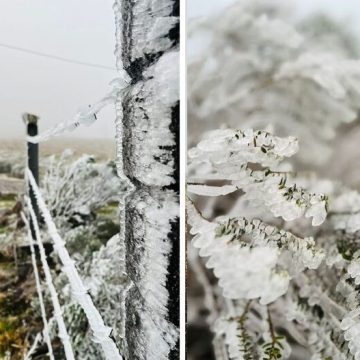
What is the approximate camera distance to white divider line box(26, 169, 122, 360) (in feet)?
4.93

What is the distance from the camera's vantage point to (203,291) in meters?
1.33

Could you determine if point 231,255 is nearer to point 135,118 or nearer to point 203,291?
point 203,291

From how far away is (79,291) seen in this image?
5.12 feet

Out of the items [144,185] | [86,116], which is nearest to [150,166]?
[144,185]

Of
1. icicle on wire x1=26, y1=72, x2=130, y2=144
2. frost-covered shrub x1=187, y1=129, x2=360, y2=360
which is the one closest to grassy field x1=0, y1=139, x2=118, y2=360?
icicle on wire x1=26, y1=72, x2=130, y2=144

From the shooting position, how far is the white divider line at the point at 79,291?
4.93ft

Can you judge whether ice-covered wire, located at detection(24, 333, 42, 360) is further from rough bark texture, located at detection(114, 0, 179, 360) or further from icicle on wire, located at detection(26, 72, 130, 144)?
icicle on wire, located at detection(26, 72, 130, 144)

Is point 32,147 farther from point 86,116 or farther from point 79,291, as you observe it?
point 79,291

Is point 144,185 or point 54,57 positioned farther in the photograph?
point 54,57

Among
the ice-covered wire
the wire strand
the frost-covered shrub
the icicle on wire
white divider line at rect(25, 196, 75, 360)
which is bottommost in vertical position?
the ice-covered wire

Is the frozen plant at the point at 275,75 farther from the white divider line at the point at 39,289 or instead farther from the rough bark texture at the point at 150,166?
the white divider line at the point at 39,289

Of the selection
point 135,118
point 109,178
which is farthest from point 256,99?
point 109,178

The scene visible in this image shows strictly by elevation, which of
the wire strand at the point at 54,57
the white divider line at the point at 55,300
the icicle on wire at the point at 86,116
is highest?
the wire strand at the point at 54,57

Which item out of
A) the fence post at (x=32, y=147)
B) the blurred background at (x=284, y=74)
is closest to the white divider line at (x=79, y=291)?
the fence post at (x=32, y=147)
